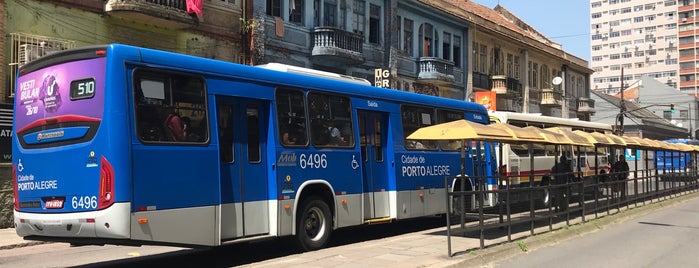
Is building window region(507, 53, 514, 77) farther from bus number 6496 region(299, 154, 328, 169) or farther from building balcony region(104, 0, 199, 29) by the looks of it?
bus number 6496 region(299, 154, 328, 169)

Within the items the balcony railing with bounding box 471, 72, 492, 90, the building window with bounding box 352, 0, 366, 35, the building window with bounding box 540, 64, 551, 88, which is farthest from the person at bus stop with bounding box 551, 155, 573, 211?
the building window with bounding box 540, 64, 551, 88

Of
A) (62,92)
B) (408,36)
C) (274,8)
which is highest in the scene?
(408,36)

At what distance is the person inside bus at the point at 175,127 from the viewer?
8062 millimetres

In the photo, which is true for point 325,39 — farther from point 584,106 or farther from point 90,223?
point 584,106

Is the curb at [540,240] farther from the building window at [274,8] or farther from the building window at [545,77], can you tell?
the building window at [545,77]

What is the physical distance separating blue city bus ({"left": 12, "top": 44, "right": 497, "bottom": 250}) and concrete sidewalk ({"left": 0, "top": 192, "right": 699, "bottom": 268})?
63 centimetres

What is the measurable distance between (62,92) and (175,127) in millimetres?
1476

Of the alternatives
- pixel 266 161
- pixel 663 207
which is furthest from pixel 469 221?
pixel 663 207

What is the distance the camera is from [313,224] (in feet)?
34.7

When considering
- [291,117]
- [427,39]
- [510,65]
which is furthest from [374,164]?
[510,65]

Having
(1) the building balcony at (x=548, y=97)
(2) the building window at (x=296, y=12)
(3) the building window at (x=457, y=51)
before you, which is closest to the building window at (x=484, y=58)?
(3) the building window at (x=457, y=51)

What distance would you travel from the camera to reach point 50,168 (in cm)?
786

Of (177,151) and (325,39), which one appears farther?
(325,39)

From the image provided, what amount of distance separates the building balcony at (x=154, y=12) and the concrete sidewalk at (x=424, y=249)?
6350 mm
